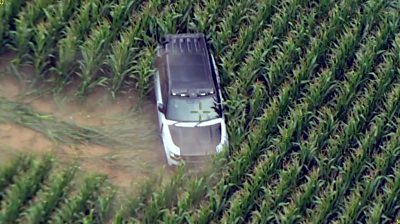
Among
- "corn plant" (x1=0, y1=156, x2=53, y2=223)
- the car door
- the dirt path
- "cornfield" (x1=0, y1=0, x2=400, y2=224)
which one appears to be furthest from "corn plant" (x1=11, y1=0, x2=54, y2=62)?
"corn plant" (x1=0, y1=156, x2=53, y2=223)

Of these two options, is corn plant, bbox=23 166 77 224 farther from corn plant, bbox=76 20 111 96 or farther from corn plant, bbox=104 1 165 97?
corn plant, bbox=104 1 165 97

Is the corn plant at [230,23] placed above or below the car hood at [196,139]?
above

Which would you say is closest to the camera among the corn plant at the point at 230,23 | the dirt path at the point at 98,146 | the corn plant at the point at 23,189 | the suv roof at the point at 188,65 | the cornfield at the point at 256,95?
the corn plant at the point at 23,189

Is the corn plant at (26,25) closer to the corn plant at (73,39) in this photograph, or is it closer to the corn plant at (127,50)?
the corn plant at (73,39)

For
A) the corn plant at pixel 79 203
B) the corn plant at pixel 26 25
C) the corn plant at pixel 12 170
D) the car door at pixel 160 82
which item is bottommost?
the corn plant at pixel 79 203

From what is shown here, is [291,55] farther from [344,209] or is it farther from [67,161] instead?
[67,161]

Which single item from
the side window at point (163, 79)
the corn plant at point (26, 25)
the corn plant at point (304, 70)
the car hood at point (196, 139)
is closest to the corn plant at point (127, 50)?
the side window at point (163, 79)
